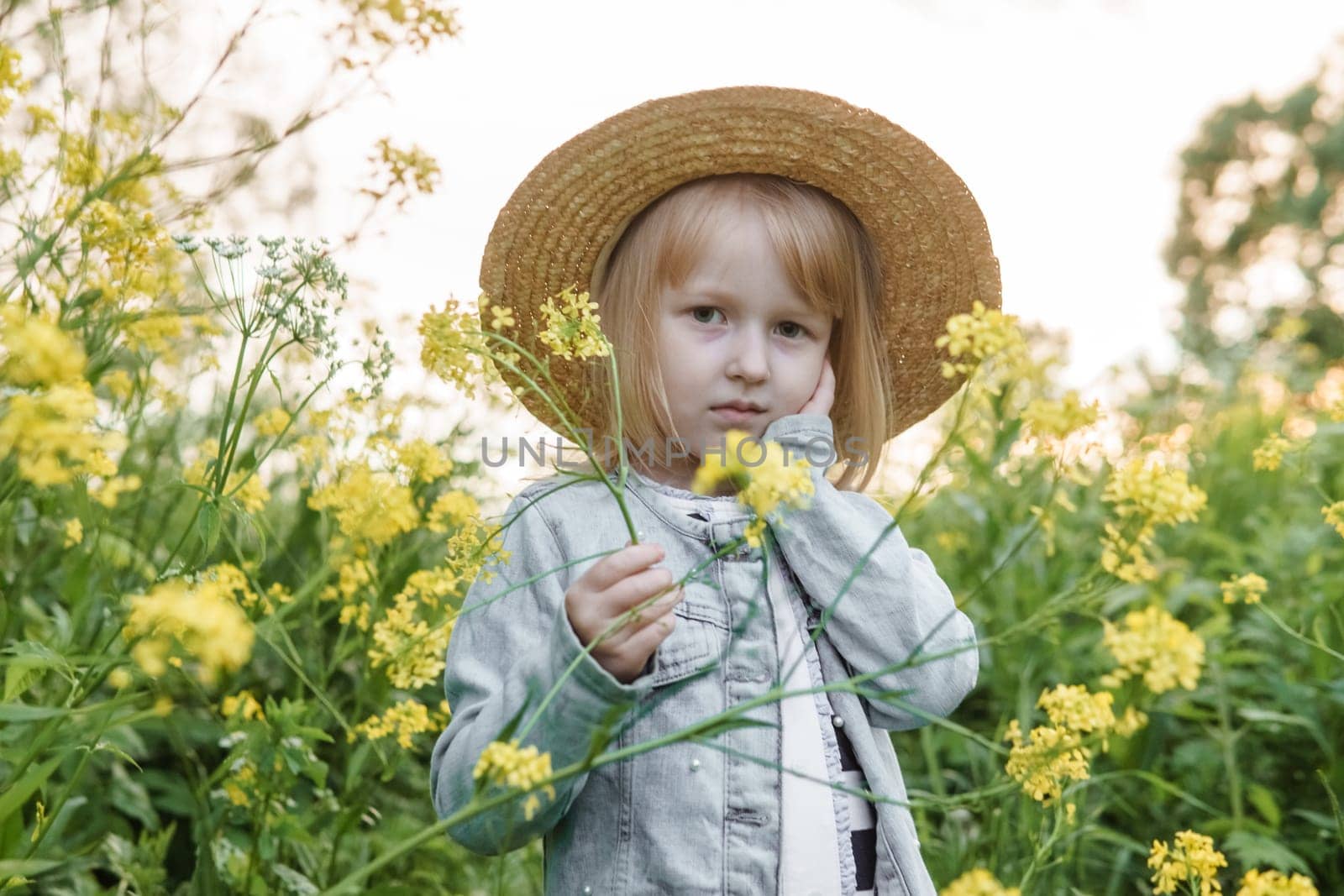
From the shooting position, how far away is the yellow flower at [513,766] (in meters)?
0.95

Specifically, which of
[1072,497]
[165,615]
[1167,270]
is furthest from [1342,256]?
[165,615]

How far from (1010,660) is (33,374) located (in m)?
2.27

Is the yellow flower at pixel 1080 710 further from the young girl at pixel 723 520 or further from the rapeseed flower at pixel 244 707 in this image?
the rapeseed flower at pixel 244 707

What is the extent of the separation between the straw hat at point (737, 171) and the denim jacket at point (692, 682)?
1.05 ft

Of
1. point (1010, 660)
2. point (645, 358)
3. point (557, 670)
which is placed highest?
point (645, 358)

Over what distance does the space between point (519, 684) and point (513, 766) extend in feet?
1.34

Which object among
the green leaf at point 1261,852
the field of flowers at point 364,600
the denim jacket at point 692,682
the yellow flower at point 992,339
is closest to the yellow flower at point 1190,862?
the field of flowers at point 364,600

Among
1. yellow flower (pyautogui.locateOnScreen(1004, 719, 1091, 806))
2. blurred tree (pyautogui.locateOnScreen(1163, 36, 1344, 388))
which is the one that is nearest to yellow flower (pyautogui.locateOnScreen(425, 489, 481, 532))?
yellow flower (pyautogui.locateOnScreen(1004, 719, 1091, 806))

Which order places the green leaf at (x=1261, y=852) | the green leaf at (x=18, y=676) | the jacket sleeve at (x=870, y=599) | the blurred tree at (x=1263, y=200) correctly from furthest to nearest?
the blurred tree at (x=1263, y=200) → the green leaf at (x=1261, y=852) → the jacket sleeve at (x=870, y=599) → the green leaf at (x=18, y=676)

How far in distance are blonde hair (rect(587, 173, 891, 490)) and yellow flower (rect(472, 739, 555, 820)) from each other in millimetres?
692

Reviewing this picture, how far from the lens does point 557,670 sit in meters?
1.28

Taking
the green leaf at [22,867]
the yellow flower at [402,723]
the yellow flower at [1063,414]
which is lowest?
the yellow flower at [402,723]

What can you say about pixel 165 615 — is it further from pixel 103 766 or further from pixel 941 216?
pixel 103 766

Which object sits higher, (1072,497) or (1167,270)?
(1167,270)
